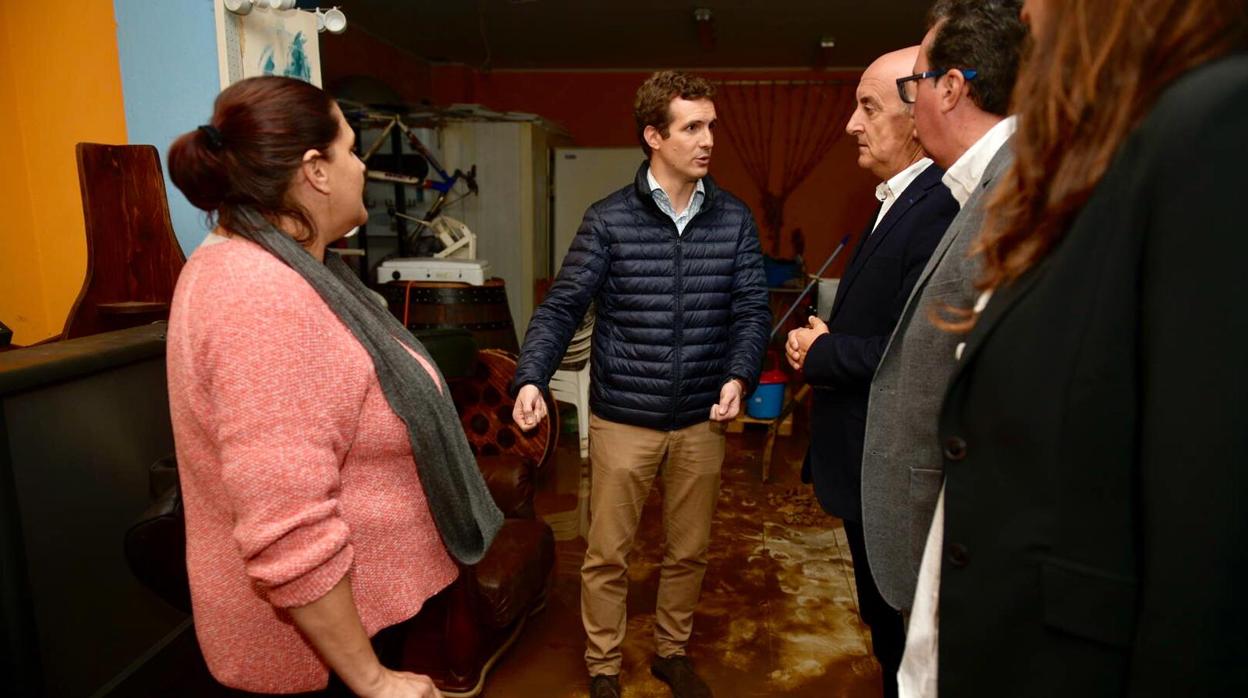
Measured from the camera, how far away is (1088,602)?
0.63 meters

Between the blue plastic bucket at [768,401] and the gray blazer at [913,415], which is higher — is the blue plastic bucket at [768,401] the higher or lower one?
the lower one

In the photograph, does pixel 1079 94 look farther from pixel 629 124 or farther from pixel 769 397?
pixel 629 124

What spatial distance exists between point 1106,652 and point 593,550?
144 centimetres

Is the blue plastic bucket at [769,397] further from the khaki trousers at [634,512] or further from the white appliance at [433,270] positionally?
the khaki trousers at [634,512]

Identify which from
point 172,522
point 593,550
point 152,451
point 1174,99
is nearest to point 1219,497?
point 1174,99

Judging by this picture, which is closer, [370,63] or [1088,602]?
[1088,602]

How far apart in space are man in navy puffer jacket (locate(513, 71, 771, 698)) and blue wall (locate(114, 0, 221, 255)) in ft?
3.60

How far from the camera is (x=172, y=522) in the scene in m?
1.06

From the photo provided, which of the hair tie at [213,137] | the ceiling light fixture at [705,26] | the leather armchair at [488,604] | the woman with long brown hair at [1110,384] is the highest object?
the ceiling light fixture at [705,26]

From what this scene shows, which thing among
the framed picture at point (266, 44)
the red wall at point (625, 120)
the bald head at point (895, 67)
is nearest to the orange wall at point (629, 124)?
the red wall at point (625, 120)

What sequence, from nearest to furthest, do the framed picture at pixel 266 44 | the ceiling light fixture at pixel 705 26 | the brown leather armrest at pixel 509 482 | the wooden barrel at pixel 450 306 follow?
the framed picture at pixel 266 44, the brown leather armrest at pixel 509 482, the wooden barrel at pixel 450 306, the ceiling light fixture at pixel 705 26

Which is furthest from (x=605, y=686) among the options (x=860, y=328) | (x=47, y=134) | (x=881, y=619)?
(x=47, y=134)

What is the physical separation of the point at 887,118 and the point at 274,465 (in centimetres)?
151

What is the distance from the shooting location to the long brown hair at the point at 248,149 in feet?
2.88
